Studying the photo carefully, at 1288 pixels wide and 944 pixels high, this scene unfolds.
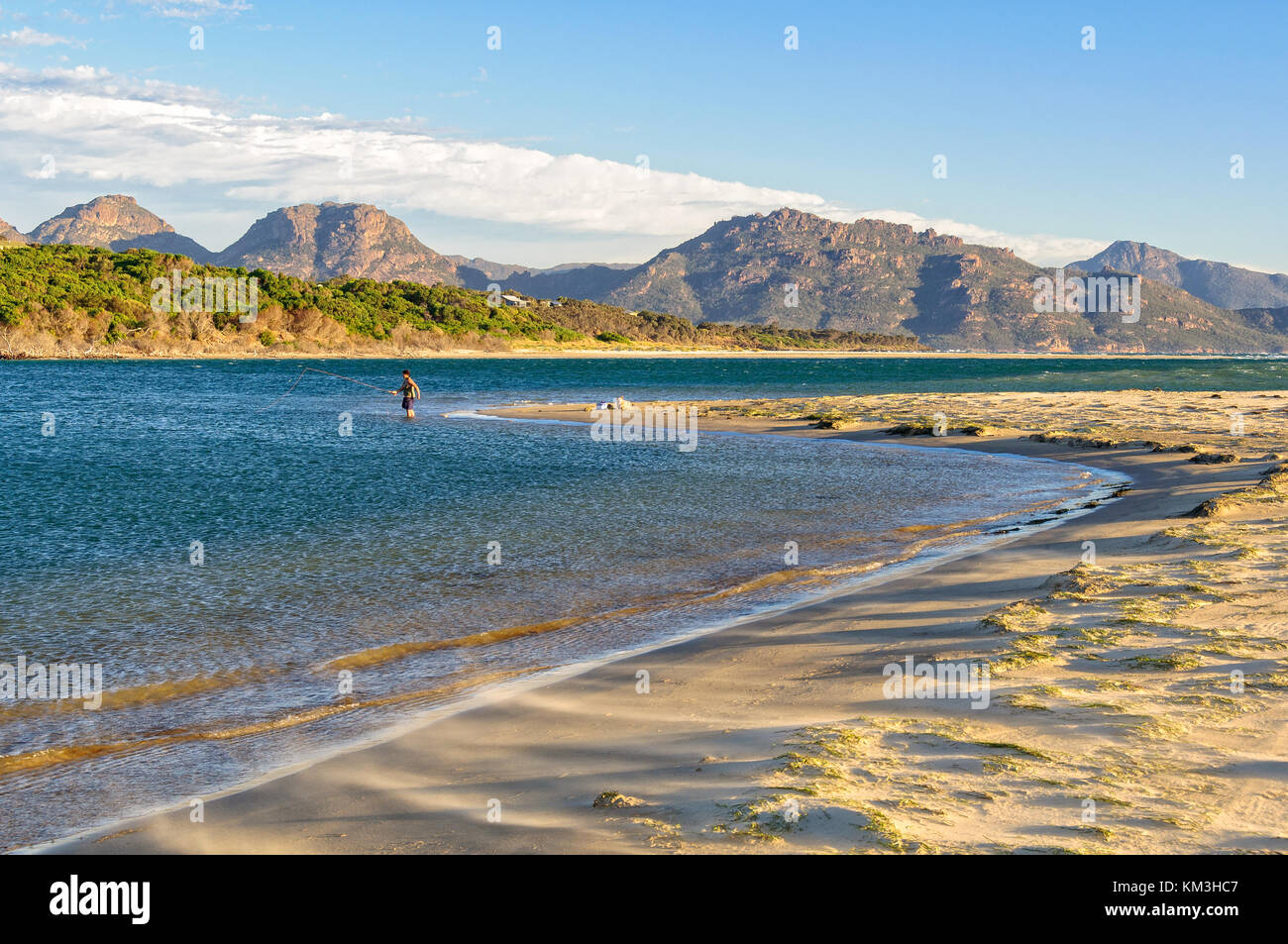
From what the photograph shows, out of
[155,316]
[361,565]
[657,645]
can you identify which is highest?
[155,316]

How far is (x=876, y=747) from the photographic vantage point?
23.7ft

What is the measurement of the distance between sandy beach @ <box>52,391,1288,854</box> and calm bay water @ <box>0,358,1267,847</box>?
1356 mm

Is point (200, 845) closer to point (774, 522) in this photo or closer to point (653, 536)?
point (653, 536)

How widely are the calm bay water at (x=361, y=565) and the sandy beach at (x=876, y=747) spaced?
4.45 feet

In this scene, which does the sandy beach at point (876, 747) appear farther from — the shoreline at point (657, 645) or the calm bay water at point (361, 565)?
the calm bay water at point (361, 565)

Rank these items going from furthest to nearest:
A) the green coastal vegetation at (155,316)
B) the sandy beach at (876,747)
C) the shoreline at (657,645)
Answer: the green coastal vegetation at (155,316)
the shoreline at (657,645)
the sandy beach at (876,747)

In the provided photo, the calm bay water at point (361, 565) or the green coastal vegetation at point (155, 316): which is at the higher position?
the green coastal vegetation at point (155, 316)

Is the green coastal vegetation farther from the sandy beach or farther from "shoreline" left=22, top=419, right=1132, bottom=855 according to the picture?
the sandy beach

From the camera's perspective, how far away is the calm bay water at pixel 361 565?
8.92 metres

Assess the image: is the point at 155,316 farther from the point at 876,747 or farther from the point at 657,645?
the point at 876,747

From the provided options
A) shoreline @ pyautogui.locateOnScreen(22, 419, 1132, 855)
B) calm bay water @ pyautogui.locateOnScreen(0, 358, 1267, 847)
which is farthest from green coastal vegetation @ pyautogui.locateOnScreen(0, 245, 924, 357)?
shoreline @ pyautogui.locateOnScreen(22, 419, 1132, 855)

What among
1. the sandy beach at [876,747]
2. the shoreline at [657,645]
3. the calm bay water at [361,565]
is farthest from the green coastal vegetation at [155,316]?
the sandy beach at [876,747]

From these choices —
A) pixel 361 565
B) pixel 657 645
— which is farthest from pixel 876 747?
pixel 361 565

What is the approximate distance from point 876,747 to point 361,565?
1171cm
